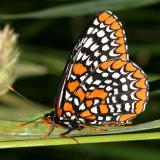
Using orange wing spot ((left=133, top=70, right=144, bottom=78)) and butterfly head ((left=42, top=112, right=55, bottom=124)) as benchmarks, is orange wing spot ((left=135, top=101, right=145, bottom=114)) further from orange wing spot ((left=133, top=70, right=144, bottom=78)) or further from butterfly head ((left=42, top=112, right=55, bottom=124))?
butterfly head ((left=42, top=112, right=55, bottom=124))

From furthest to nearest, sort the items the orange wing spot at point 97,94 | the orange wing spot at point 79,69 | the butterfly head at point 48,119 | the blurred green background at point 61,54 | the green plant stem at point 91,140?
the blurred green background at point 61,54 < the orange wing spot at point 97,94 < the orange wing spot at point 79,69 < the butterfly head at point 48,119 < the green plant stem at point 91,140

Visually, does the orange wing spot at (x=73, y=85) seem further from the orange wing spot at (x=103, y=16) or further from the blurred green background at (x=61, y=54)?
the blurred green background at (x=61, y=54)

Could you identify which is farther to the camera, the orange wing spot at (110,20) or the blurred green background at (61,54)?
the blurred green background at (61,54)

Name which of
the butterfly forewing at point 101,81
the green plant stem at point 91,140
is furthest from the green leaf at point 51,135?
the butterfly forewing at point 101,81

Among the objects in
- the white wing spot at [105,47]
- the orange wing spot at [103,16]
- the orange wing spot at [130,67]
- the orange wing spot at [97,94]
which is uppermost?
the orange wing spot at [103,16]

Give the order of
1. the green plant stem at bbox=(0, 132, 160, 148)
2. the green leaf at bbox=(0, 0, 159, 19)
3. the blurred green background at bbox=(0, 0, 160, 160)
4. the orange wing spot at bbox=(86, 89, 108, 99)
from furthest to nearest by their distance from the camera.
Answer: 1. the blurred green background at bbox=(0, 0, 160, 160)
2. the green leaf at bbox=(0, 0, 159, 19)
3. the orange wing spot at bbox=(86, 89, 108, 99)
4. the green plant stem at bbox=(0, 132, 160, 148)

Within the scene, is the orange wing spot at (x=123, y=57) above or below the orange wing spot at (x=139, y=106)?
above

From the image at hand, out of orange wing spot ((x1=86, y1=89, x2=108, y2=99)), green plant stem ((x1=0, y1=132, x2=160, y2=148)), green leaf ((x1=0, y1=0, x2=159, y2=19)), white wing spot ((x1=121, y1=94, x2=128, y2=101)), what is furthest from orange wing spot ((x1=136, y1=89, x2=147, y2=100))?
green leaf ((x1=0, y1=0, x2=159, y2=19))
